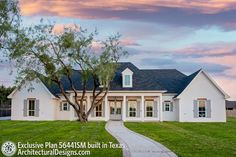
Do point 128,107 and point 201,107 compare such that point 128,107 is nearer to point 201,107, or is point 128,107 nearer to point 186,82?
point 186,82

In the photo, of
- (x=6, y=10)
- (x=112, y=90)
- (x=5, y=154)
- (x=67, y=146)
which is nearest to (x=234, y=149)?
(x=67, y=146)

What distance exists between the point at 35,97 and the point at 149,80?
12.1 metres

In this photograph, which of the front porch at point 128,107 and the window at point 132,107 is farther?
the window at point 132,107

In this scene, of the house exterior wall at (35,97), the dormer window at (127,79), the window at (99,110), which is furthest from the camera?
the window at (99,110)

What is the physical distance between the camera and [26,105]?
43281mm

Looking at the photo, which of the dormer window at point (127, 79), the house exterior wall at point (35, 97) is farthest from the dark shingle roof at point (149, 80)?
the house exterior wall at point (35, 97)

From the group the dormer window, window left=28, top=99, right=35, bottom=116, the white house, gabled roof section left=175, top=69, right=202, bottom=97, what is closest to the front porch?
the white house

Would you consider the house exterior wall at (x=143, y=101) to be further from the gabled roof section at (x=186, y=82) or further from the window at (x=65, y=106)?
the window at (x=65, y=106)

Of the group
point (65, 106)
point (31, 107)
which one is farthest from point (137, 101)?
point (31, 107)

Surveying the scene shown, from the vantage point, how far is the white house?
1665 inches

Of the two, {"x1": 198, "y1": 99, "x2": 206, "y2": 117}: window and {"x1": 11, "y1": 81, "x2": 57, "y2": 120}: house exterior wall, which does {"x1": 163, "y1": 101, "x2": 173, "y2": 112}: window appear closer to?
{"x1": 198, "y1": 99, "x2": 206, "y2": 117}: window

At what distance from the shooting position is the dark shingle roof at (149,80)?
4346 cm

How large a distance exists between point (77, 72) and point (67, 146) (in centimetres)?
3281

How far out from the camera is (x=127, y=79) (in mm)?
43656
